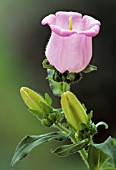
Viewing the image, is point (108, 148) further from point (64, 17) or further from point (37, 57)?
point (37, 57)

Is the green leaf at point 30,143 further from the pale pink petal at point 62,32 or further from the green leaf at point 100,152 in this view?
the pale pink petal at point 62,32

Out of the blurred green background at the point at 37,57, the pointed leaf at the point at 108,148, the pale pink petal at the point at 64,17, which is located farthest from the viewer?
the blurred green background at the point at 37,57

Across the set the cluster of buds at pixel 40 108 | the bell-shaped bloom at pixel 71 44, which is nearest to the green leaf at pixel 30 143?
the cluster of buds at pixel 40 108

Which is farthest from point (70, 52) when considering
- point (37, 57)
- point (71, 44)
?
point (37, 57)

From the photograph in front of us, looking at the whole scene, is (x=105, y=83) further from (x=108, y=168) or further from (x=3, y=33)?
(x=108, y=168)

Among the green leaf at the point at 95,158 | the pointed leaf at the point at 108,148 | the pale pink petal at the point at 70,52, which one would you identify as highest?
the pale pink petal at the point at 70,52

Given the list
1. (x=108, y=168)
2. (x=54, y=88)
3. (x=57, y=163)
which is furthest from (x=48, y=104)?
(x=57, y=163)
